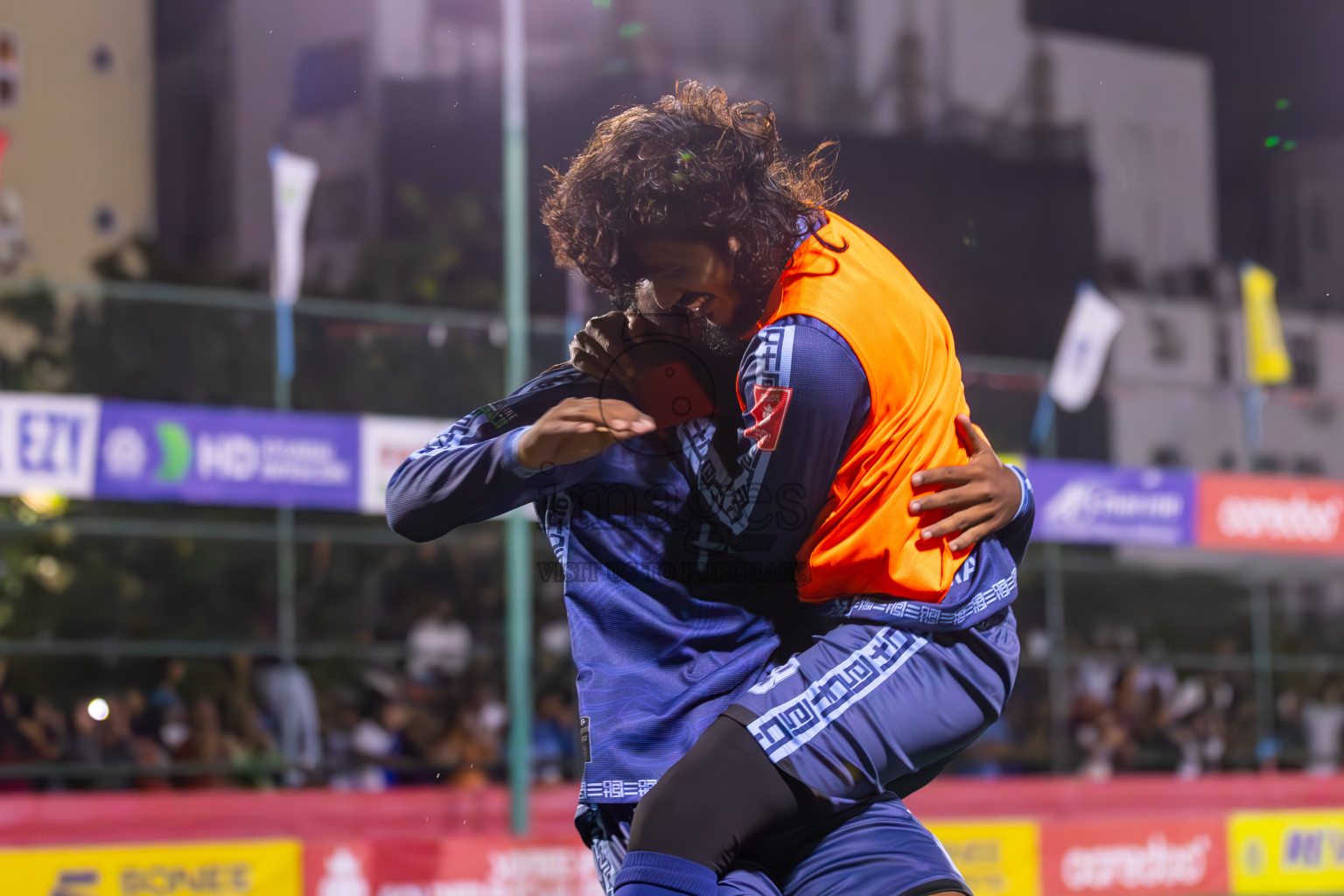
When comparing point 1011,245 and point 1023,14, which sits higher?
point 1023,14

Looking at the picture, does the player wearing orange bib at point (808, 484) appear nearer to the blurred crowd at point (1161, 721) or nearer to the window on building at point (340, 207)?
the blurred crowd at point (1161, 721)

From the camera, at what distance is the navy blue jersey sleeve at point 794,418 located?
1.88 meters

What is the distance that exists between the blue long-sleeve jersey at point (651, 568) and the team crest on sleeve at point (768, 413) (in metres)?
0.10

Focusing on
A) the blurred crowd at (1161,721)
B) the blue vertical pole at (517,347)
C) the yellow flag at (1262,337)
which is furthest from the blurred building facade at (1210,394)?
the blue vertical pole at (517,347)

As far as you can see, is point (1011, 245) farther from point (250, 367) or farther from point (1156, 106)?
point (250, 367)

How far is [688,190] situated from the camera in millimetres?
2043

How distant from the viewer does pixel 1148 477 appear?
1162 cm

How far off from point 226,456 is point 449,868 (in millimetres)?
2934

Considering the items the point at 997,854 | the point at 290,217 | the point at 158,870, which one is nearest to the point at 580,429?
the point at 158,870

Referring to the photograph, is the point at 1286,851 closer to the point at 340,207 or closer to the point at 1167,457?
the point at 1167,457

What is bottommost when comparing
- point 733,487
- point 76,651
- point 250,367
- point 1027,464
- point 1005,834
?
point 1005,834

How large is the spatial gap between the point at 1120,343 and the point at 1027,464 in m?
5.47

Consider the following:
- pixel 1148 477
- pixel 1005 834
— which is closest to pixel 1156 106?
pixel 1148 477

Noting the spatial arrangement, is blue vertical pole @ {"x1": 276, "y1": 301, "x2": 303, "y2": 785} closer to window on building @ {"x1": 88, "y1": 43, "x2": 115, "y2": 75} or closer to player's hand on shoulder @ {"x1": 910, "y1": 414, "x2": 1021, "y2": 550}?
window on building @ {"x1": 88, "y1": 43, "x2": 115, "y2": 75}
